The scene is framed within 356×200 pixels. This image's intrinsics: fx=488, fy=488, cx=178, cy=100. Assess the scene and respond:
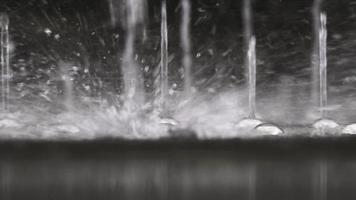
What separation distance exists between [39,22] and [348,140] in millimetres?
1297

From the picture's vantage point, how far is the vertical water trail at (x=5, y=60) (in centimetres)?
188

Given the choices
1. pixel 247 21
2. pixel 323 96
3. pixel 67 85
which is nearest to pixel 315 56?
pixel 323 96

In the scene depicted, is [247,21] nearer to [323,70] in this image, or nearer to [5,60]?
[323,70]

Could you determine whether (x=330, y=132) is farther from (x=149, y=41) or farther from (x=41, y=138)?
(x=41, y=138)

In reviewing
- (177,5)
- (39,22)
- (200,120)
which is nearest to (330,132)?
(200,120)

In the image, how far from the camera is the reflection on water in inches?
71.7

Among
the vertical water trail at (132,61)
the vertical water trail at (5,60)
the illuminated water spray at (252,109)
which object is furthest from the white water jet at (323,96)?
the vertical water trail at (5,60)

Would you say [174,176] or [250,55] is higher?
[250,55]

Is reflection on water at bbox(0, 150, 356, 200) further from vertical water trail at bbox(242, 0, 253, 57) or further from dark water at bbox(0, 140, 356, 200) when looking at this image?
vertical water trail at bbox(242, 0, 253, 57)

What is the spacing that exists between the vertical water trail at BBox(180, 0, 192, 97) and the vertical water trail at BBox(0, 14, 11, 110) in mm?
675

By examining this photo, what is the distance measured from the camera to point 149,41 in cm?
186

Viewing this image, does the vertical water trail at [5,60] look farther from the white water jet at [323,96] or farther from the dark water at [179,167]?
the white water jet at [323,96]

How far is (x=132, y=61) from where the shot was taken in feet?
6.12

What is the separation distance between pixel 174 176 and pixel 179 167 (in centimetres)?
4
